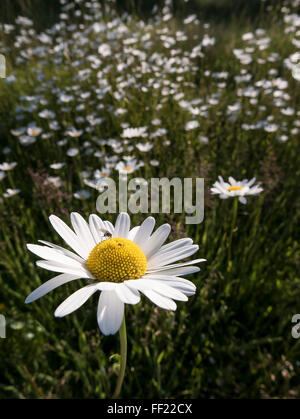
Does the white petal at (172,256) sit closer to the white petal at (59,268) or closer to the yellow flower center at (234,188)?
the white petal at (59,268)

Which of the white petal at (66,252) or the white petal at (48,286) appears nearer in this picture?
the white petal at (48,286)

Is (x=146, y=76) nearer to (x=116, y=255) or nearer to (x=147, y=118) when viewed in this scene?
(x=147, y=118)

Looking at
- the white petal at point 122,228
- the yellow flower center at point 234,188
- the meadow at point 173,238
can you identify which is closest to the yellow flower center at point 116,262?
the white petal at point 122,228

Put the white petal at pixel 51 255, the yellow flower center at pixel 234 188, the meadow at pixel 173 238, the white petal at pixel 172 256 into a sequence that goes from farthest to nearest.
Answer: the yellow flower center at pixel 234 188 < the meadow at pixel 173 238 < the white petal at pixel 172 256 < the white petal at pixel 51 255

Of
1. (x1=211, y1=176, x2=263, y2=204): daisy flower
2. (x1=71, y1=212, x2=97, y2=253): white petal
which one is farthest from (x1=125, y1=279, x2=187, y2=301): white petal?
(x1=211, y1=176, x2=263, y2=204): daisy flower

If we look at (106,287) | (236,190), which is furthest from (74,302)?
(236,190)
